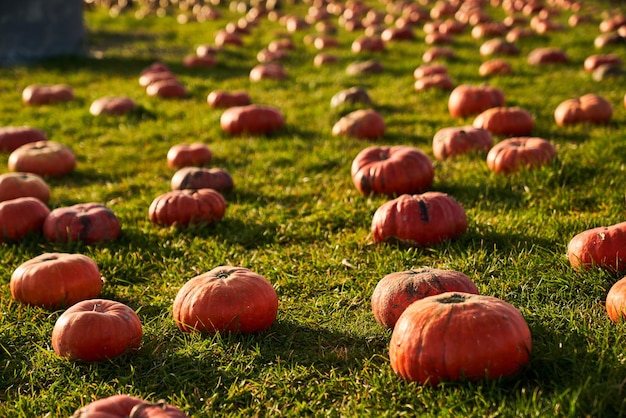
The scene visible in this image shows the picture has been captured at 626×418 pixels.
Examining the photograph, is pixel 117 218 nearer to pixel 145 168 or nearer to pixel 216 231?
pixel 216 231

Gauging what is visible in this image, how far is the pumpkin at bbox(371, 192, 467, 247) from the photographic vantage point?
4.99 m

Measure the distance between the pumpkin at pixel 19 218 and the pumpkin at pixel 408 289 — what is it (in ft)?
8.76

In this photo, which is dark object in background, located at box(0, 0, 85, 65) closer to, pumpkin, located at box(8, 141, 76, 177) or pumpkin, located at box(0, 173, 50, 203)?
pumpkin, located at box(8, 141, 76, 177)

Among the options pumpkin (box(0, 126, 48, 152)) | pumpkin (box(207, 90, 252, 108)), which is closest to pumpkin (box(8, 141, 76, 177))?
pumpkin (box(0, 126, 48, 152))

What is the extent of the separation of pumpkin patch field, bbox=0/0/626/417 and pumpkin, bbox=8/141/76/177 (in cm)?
2

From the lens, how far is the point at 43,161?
700cm

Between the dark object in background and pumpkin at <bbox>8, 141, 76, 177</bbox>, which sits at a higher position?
the dark object in background

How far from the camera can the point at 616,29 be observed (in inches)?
532

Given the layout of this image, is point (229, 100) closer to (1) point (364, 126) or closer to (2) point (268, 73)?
(2) point (268, 73)

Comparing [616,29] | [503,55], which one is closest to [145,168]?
[503,55]

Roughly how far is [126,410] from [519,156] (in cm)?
399

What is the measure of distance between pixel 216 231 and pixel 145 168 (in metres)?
1.88

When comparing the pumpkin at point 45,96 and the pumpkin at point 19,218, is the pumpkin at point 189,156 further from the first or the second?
the pumpkin at point 45,96

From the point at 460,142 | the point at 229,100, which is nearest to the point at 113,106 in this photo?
the point at 229,100
